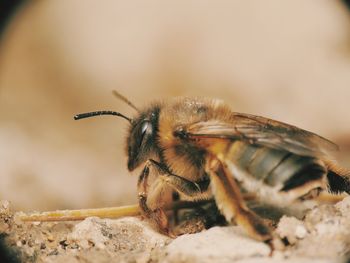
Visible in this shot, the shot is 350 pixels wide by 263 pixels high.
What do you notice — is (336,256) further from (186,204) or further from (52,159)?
(52,159)

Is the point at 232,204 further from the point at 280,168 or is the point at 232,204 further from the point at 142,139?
the point at 142,139

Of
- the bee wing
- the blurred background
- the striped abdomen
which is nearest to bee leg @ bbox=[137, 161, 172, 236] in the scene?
the bee wing

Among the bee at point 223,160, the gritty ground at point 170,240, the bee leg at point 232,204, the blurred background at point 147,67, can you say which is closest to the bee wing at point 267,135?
the bee at point 223,160

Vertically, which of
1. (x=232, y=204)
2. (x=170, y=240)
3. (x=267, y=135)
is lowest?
(x=170, y=240)

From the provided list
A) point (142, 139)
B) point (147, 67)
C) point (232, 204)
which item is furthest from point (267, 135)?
point (147, 67)

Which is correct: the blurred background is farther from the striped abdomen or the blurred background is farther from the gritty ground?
the striped abdomen

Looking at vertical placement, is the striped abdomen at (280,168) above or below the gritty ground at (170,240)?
above

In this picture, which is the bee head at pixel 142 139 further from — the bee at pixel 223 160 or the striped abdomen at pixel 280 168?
the striped abdomen at pixel 280 168
